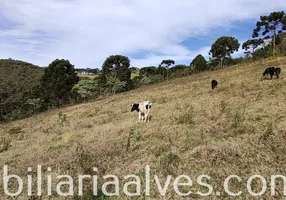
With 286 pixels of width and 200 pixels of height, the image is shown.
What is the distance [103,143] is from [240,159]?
3.65 metres

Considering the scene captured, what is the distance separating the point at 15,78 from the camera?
3479 inches

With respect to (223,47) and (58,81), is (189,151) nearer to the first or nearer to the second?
(223,47)

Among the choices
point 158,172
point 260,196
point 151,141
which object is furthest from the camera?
point 151,141

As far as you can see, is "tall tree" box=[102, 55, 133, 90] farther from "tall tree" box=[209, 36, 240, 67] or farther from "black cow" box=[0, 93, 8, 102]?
"black cow" box=[0, 93, 8, 102]

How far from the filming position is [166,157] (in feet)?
17.3

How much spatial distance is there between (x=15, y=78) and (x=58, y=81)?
49446mm

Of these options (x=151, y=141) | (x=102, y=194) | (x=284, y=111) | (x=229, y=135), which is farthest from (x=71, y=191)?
(x=284, y=111)

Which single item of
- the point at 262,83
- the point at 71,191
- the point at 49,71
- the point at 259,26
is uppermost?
the point at 259,26

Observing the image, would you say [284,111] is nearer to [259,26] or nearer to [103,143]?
[103,143]

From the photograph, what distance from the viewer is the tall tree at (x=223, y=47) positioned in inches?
1600

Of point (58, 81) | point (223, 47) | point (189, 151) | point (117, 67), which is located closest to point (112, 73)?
point (117, 67)

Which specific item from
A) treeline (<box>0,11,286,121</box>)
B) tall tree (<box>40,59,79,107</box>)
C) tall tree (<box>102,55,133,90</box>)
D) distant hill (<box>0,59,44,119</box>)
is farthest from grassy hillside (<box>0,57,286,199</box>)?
distant hill (<box>0,59,44,119</box>)

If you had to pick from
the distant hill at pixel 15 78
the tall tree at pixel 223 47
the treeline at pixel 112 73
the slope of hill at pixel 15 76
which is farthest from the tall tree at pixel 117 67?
the slope of hill at pixel 15 76

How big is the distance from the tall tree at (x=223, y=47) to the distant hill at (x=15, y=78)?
52.4 metres
